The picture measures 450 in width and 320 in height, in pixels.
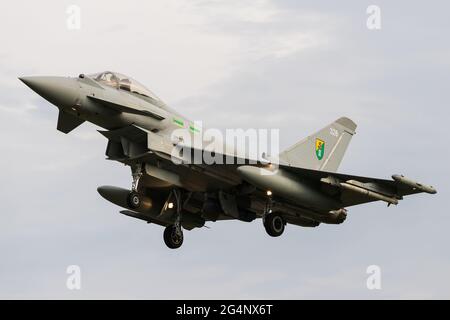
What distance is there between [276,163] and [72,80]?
6.34 metres

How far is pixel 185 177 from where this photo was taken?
30.7m

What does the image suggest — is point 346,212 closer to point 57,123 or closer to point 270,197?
point 270,197

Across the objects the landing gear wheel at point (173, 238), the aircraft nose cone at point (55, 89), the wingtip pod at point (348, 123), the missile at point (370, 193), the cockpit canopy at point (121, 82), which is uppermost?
the wingtip pod at point (348, 123)

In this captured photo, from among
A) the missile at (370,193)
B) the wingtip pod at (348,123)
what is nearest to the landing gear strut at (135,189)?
the missile at (370,193)

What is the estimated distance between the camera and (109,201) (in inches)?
1275

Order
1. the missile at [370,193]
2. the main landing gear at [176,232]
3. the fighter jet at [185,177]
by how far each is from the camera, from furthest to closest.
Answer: the main landing gear at [176,232]
the missile at [370,193]
the fighter jet at [185,177]

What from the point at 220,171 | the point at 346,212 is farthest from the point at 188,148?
the point at 346,212

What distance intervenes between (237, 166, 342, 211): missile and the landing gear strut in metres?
2.70

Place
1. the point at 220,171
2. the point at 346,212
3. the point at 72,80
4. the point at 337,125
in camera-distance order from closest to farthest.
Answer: the point at 72,80
the point at 220,171
the point at 346,212
the point at 337,125

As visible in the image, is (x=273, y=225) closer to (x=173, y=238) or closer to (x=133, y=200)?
A: (x=173, y=238)

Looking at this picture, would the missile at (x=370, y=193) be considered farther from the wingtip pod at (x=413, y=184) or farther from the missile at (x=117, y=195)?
the missile at (x=117, y=195)

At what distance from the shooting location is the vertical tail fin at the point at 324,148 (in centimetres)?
3334

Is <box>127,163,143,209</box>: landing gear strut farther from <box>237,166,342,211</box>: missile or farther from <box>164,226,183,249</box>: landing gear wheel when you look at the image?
<box>164,226,183,249</box>: landing gear wheel

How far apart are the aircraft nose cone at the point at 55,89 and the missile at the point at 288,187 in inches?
195
